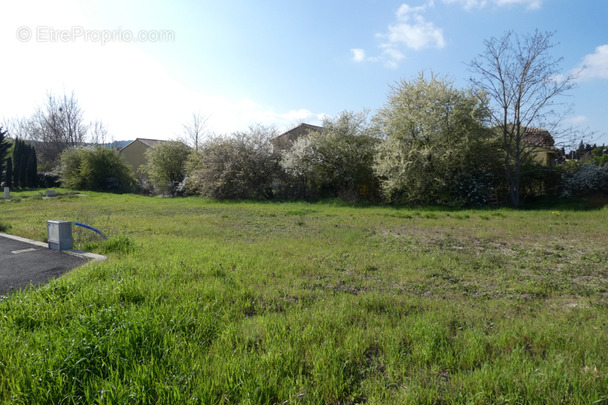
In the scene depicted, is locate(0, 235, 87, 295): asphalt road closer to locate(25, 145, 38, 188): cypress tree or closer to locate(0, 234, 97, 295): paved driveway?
locate(0, 234, 97, 295): paved driveway

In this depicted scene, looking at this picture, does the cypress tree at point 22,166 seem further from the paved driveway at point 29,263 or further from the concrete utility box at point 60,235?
the concrete utility box at point 60,235

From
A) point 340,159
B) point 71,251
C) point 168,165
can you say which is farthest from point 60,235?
point 168,165

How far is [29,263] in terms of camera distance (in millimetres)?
5195

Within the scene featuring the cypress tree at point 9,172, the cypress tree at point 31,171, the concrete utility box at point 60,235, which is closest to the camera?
the concrete utility box at point 60,235

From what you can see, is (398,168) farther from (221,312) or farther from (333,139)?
(221,312)

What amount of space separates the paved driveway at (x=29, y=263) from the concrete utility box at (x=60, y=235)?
0.45 ft

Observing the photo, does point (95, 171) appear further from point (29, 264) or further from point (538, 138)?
point (538, 138)

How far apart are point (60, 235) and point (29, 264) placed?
2.88 feet

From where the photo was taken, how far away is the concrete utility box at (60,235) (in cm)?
594

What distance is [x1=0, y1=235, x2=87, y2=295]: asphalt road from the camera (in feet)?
14.3

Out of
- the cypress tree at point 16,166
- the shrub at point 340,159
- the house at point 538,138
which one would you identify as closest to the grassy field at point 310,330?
the house at point 538,138

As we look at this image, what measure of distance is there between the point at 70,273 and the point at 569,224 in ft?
40.1

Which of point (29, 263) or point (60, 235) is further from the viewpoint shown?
point (60, 235)

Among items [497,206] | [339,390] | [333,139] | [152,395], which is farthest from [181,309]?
[333,139]
